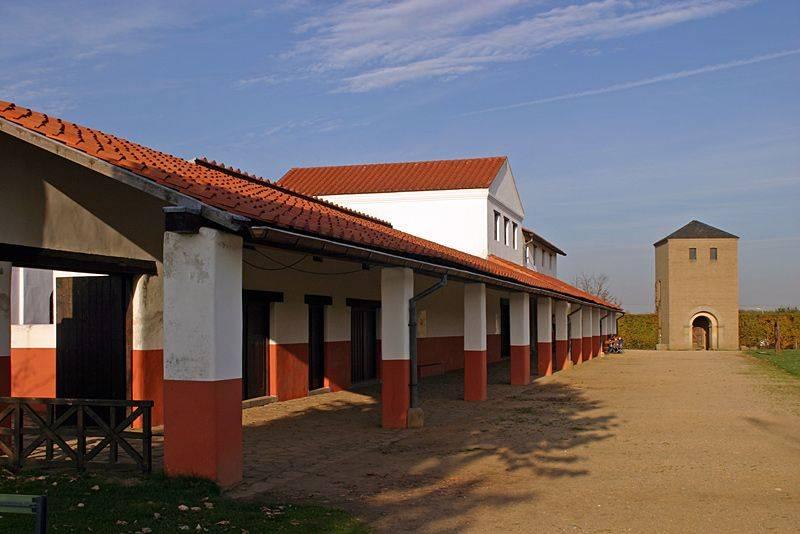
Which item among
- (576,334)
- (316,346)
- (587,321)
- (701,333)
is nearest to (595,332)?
(587,321)

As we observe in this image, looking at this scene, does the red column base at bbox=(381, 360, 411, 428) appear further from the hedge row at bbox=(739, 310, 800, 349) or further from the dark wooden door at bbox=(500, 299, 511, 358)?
the hedge row at bbox=(739, 310, 800, 349)

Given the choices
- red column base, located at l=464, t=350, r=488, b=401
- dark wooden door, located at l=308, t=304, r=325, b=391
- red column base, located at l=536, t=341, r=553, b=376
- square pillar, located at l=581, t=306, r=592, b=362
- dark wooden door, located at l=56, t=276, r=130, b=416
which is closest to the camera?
dark wooden door, located at l=56, t=276, r=130, b=416

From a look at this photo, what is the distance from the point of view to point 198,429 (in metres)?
8.05

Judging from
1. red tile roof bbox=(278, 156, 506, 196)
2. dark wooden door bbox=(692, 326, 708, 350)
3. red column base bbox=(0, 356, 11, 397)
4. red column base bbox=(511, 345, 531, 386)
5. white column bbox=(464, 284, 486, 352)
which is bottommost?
dark wooden door bbox=(692, 326, 708, 350)

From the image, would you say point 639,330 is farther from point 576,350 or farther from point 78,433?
point 78,433

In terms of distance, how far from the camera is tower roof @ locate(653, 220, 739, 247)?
57.1 metres

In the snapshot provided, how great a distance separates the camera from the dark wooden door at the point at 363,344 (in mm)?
20453

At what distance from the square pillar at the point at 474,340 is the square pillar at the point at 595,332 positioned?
2258cm

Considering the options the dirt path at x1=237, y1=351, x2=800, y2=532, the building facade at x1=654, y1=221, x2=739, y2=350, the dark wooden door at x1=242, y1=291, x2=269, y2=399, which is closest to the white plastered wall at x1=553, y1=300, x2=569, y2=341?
the dirt path at x1=237, y1=351, x2=800, y2=532

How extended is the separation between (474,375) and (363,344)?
14.4 ft

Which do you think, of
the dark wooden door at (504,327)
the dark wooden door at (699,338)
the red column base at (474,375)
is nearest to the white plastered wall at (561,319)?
the dark wooden door at (504,327)

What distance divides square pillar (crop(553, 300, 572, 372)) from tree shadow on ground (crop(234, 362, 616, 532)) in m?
11.0

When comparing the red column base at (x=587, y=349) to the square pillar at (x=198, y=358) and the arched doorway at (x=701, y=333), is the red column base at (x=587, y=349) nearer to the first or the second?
the arched doorway at (x=701, y=333)

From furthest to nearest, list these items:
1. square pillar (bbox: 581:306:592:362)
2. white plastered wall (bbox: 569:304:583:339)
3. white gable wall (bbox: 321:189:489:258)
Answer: square pillar (bbox: 581:306:592:362) → white plastered wall (bbox: 569:304:583:339) → white gable wall (bbox: 321:189:489:258)
